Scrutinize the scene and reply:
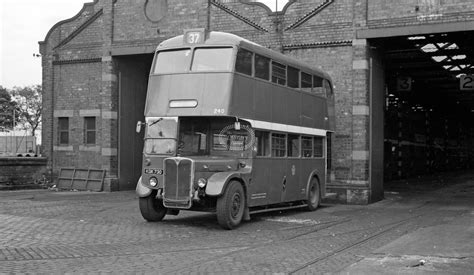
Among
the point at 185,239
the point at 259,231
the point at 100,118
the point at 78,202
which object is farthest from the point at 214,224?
the point at 100,118

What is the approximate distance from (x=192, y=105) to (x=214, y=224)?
9.83 feet

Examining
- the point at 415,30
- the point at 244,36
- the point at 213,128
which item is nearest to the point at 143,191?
the point at 213,128

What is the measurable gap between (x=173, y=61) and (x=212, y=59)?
99 centimetres

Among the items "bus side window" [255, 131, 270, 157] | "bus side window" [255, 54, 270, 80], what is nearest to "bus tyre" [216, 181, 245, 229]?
"bus side window" [255, 131, 270, 157]

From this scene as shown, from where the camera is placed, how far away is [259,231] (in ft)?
41.2

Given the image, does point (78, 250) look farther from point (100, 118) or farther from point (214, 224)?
point (100, 118)

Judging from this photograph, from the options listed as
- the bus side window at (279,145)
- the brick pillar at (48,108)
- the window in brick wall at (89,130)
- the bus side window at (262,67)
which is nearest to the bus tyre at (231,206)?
the bus side window at (279,145)

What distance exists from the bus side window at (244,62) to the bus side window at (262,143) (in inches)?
61.8

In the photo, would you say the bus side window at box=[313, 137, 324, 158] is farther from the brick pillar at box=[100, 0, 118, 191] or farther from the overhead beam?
the brick pillar at box=[100, 0, 118, 191]

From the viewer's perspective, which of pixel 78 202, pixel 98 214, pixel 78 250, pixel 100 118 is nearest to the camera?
pixel 78 250

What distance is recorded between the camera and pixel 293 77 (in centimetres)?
1580

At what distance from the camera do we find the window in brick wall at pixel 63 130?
24.5m

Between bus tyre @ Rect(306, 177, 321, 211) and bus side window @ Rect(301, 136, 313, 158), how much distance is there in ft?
2.87

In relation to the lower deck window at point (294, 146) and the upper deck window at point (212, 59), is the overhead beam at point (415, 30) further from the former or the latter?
the upper deck window at point (212, 59)
